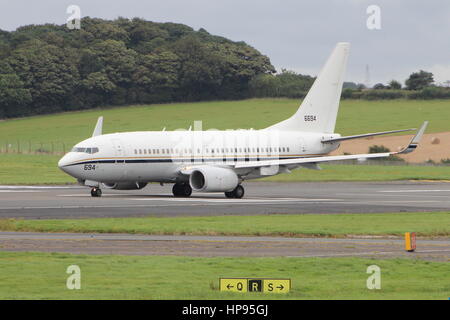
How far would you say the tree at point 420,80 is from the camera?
186 meters

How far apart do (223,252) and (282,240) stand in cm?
481

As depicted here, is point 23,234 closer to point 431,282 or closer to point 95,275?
point 95,275

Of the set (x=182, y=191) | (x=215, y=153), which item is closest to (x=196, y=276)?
(x=182, y=191)

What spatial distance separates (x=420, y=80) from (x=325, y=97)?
120149 mm

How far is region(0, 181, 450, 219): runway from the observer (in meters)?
48.3

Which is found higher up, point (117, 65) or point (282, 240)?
point (117, 65)

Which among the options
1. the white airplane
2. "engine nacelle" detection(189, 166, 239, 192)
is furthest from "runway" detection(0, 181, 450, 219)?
the white airplane

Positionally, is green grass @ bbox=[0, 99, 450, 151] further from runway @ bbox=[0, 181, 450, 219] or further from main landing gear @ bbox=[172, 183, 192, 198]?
main landing gear @ bbox=[172, 183, 192, 198]

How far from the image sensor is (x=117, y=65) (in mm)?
166250

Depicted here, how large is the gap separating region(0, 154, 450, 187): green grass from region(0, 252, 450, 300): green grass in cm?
4796

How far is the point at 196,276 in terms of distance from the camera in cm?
2655

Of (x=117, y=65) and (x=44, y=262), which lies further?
(x=117, y=65)
